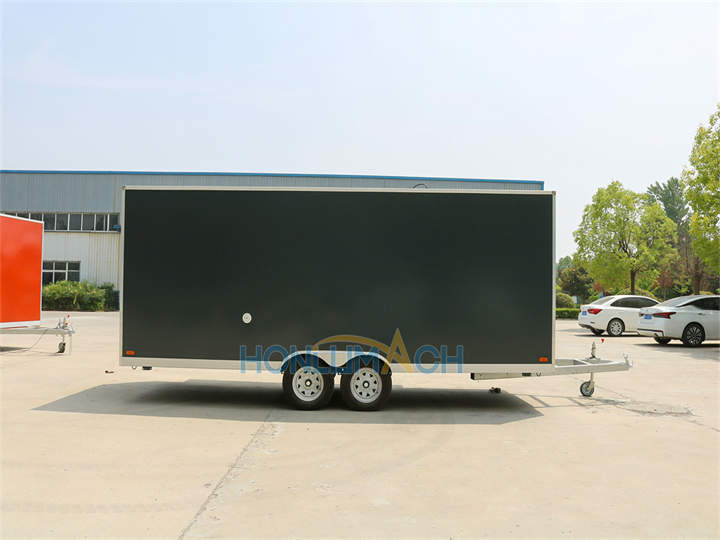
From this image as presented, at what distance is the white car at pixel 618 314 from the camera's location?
2131 centimetres

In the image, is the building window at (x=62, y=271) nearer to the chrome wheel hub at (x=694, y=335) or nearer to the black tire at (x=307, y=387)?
the black tire at (x=307, y=387)

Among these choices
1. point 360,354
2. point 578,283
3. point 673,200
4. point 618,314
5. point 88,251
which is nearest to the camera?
point 360,354

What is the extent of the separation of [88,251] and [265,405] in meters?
34.6

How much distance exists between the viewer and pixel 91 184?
3916cm

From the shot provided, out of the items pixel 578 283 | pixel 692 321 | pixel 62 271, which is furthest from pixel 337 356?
pixel 578 283

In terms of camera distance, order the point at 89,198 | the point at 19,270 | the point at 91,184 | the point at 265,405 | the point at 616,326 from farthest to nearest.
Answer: the point at 91,184
the point at 89,198
the point at 616,326
the point at 19,270
the point at 265,405

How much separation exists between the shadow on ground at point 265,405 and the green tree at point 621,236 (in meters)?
21.7

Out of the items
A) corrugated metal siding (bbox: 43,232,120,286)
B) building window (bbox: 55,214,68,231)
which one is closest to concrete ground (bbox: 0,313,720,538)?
corrugated metal siding (bbox: 43,232,120,286)

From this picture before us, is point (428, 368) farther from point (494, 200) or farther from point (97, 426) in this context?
point (97, 426)

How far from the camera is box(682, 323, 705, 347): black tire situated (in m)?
17.6

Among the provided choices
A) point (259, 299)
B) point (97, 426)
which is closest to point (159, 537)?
point (97, 426)

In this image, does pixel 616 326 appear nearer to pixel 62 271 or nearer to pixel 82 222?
pixel 82 222

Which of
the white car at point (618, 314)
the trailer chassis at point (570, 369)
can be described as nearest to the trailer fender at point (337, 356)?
the trailer chassis at point (570, 369)

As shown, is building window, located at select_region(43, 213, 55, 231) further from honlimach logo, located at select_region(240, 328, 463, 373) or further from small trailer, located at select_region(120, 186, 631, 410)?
honlimach logo, located at select_region(240, 328, 463, 373)
